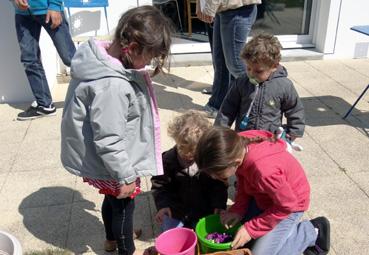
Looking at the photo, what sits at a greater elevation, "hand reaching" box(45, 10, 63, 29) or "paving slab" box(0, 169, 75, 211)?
"hand reaching" box(45, 10, 63, 29)

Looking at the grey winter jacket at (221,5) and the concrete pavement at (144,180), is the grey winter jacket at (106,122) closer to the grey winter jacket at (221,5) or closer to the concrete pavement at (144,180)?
the concrete pavement at (144,180)

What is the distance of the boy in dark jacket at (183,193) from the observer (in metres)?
2.45

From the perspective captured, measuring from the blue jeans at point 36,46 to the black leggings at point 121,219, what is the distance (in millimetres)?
2208

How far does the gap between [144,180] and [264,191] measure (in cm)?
133

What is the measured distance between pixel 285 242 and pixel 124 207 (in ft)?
2.88

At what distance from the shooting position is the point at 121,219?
227 cm

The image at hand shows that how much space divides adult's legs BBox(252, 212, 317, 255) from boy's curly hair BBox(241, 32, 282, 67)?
0.89m

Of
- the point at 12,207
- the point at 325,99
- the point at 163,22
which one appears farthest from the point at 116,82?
the point at 325,99

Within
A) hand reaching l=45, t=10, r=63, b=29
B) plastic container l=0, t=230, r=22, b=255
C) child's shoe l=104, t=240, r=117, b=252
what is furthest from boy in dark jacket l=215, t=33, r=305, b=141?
hand reaching l=45, t=10, r=63, b=29

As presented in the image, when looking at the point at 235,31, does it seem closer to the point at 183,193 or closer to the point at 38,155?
the point at 183,193

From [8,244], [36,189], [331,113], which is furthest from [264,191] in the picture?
[331,113]

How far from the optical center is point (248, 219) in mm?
2404

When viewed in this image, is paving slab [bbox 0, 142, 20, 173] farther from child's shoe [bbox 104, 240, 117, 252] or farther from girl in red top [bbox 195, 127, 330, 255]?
girl in red top [bbox 195, 127, 330, 255]

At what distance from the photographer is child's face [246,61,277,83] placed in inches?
101
